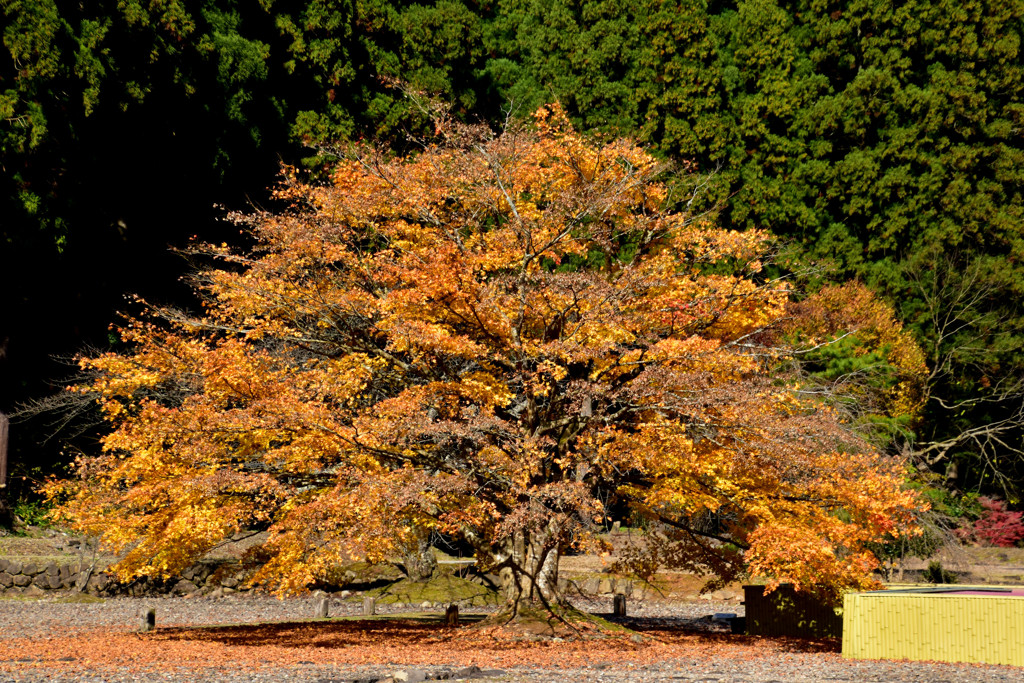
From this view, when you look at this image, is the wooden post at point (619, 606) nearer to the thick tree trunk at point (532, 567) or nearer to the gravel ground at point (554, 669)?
the gravel ground at point (554, 669)

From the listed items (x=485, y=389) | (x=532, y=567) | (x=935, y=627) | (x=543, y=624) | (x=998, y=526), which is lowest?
(x=543, y=624)

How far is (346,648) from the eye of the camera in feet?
43.1

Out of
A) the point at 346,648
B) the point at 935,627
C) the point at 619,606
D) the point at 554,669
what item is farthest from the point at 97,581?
the point at 935,627

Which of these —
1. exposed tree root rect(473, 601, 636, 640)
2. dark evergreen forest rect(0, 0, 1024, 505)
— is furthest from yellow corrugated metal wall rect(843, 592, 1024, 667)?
dark evergreen forest rect(0, 0, 1024, 505)

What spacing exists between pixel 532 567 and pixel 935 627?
5.27 metres

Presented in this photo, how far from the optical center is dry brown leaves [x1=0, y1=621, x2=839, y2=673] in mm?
11570

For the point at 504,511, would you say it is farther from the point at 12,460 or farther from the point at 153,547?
the point at 12,460

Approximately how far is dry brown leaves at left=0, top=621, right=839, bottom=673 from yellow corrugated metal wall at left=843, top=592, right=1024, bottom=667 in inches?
25.4

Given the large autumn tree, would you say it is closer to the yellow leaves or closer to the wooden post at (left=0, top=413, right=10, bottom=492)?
the yellow leaves

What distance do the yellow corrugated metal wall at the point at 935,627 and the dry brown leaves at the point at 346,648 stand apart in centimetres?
65

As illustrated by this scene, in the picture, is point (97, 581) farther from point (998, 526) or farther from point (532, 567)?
point (998, 526)

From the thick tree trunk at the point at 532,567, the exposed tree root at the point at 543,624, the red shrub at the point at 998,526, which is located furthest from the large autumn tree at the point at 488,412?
the red shrub at the point at 998,526

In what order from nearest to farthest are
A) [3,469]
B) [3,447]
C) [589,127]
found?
1. [3,469]
2. [3,447]
3. [589,127]

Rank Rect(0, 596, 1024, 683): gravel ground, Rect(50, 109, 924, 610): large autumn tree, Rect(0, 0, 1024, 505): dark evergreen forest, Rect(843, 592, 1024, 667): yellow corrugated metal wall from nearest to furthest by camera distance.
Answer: Rect(0, 596, 1024, 683): gravel ground < Rect(843, 592, 1024, 667): yellow corrugated metal wall < Rect(50, 109, 924, 610): large autumn tree < Rect(0, 0, 1024, 505): dark evergreen forest
